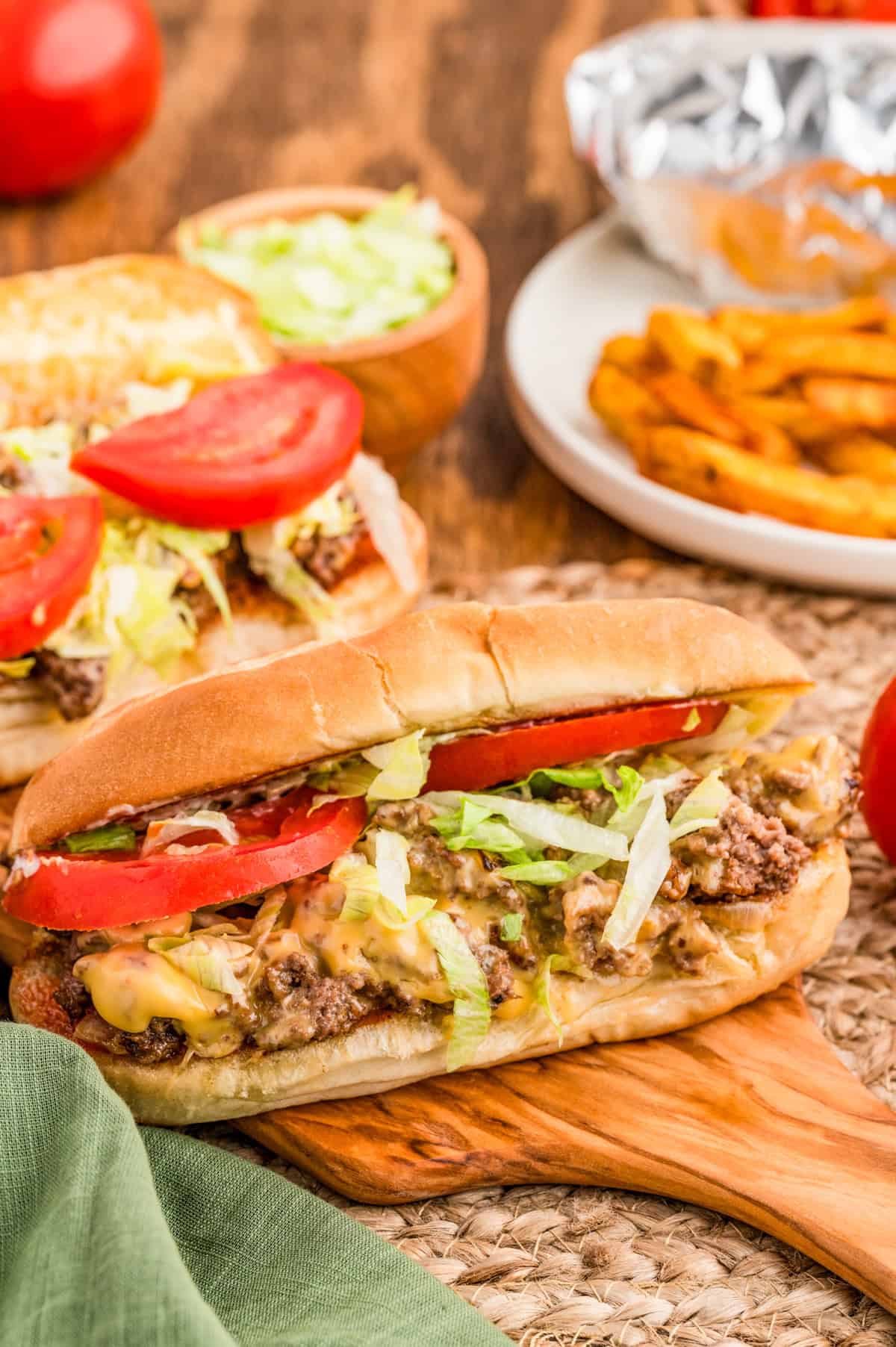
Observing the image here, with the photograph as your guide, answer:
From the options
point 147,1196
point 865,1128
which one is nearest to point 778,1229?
point 865,1128

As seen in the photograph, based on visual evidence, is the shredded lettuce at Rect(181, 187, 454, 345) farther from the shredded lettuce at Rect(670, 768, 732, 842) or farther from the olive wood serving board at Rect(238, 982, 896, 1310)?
the olive wood serving board at Rect(238, 982, 896, 1310)

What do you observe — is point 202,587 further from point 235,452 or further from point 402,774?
point 402,774

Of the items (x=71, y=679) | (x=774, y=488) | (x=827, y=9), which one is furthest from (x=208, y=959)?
(x=827, y=9)

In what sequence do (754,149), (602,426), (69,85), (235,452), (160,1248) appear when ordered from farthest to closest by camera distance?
(69,85) → (754,149) → (602,426) → (235,452) → (160,1248)

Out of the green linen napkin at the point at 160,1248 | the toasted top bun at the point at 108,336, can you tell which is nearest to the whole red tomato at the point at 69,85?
the toasted top bun at the point at 108,336

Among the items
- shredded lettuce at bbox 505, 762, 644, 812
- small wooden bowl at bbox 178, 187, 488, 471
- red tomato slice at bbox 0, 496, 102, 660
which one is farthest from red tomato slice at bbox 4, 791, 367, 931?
small wooden bowl at bbox 178, 187, 488, 471
